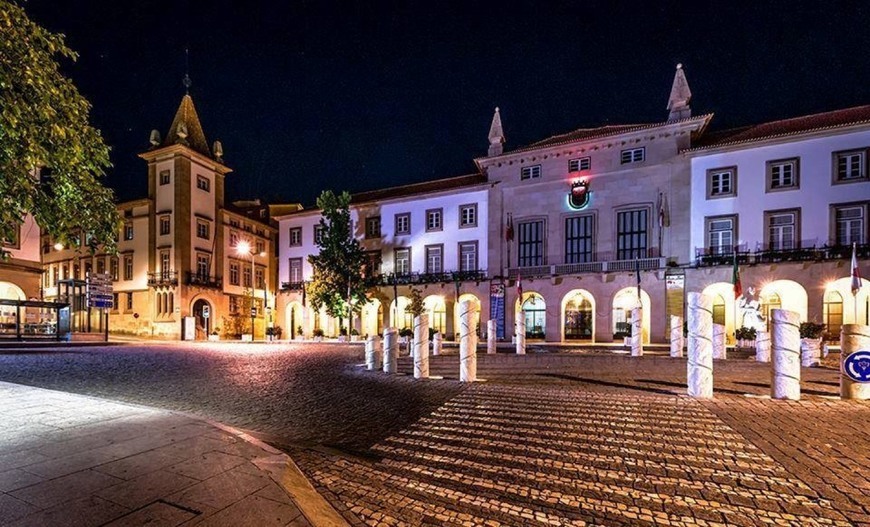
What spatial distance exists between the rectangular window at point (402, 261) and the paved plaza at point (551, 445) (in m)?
26.4

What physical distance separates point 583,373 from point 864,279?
2154cm

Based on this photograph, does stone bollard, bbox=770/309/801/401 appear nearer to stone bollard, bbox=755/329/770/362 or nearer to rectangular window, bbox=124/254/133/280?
stone bollard, bbox=755/329/770/362

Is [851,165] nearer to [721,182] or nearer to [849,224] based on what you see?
[849,224]

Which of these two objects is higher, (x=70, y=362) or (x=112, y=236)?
(x=112, y=236)

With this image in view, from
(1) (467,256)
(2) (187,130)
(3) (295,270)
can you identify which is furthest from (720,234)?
(2) (187,130)

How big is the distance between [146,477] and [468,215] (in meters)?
33.0

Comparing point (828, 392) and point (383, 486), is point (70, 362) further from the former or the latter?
point (828, 392)

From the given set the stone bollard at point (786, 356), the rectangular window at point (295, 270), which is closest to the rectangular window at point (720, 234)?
the stone bollard at point (786, 356)

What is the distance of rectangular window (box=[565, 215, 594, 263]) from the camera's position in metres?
32.0

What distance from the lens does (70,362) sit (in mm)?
16172

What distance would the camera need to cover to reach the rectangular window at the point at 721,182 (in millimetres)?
27297

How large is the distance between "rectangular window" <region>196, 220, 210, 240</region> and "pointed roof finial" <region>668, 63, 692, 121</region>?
39900 millimetres

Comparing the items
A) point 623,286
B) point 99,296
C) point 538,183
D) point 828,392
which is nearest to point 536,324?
point 623,286

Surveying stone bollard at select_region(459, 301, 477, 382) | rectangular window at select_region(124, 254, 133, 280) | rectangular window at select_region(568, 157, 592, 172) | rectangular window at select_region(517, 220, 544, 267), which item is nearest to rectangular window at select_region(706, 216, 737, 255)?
rectangular window at select_region(568, 157, 592, 172)
